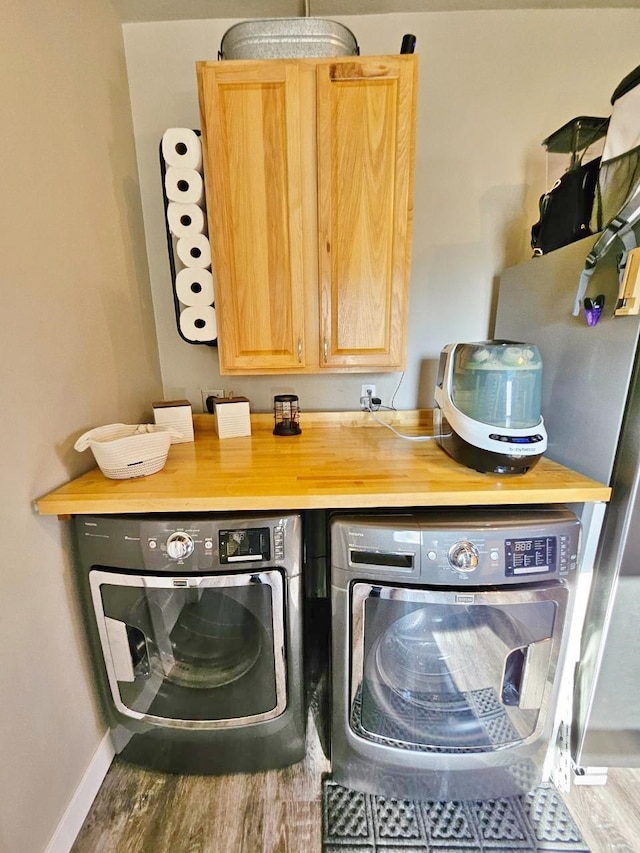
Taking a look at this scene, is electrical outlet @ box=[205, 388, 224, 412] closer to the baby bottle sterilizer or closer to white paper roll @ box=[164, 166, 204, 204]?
white paper roll @ box=[164, 166, 204, 204]

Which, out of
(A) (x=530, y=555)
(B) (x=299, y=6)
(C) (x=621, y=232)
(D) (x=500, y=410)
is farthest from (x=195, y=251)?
(A) (x=530, y=555)

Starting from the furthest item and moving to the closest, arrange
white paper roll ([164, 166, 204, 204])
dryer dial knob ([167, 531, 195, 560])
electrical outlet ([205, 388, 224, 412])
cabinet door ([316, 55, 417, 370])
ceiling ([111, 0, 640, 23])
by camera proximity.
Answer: electrical outlet ([205, 388, 224, 412]) → ceiling ([111, 0, 640, 23]) → white paper roll ([164, 166, 204, 204]) → cabinet door ([316, 55, 417, 370]) → dryer dial knob ([167, 531, 195, 560])

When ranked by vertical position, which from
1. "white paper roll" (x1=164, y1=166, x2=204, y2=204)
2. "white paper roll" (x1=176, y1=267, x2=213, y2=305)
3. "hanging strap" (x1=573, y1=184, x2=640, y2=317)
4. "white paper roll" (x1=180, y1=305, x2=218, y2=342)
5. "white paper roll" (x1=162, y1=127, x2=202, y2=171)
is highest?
"white paper roll" (x1=162, y1=127, x2=202, y2=171)

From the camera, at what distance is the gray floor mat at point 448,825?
101 centimetres

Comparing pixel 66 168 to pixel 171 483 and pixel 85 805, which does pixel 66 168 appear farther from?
pixel 85 805

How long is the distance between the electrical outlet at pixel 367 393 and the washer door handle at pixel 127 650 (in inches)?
48.6

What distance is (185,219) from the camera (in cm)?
134

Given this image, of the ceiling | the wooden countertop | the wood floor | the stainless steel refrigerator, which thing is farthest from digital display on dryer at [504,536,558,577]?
the ceiling

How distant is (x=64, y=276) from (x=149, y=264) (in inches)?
23.6

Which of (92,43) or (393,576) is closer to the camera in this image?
(393,576)

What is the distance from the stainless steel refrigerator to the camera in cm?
94

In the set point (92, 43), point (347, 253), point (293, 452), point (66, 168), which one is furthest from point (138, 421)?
point (92, 43)

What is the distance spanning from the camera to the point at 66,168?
1123 mm

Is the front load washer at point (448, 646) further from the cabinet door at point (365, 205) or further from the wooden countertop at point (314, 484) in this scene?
the cabinet door at point (365, 205)
